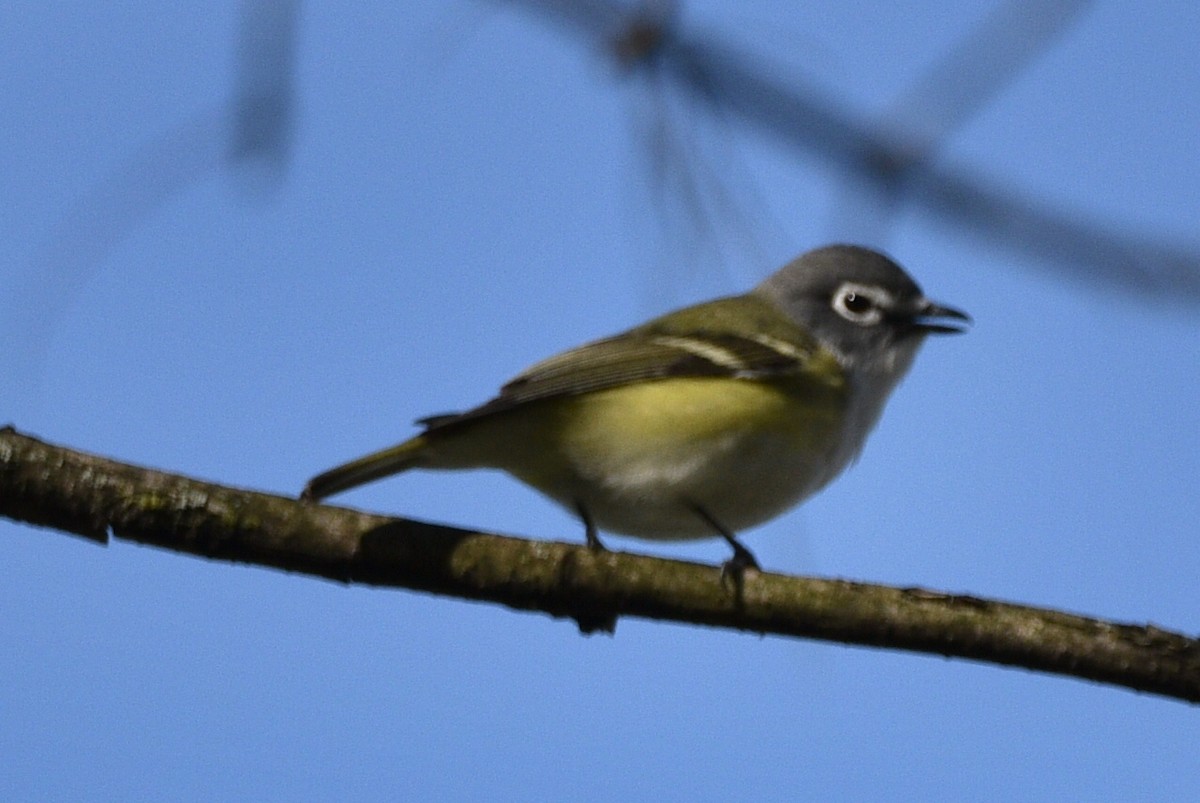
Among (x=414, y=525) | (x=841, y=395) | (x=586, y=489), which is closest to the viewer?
(x=414, y=525)

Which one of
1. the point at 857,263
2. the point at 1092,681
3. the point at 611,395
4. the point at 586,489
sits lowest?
the point at 1092,681

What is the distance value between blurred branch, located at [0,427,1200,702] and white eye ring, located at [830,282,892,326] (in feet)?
9.75

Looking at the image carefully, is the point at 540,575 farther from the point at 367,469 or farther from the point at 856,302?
the point at 856,302

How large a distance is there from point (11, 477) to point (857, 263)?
182 inches

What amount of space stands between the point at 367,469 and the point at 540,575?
1278 millimetres

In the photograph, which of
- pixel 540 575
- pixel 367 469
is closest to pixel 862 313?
pixel 367 469

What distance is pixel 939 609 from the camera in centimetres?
360

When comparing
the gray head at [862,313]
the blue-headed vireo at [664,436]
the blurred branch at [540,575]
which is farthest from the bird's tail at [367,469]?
the gray head at [862,313]

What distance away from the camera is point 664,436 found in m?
5.05

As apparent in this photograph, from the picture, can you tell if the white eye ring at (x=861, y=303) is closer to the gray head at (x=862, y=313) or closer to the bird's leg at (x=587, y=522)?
the gray head at (x=862, y=313)

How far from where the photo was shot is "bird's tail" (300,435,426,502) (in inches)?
181

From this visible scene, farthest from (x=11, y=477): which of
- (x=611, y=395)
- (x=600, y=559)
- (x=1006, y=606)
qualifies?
(x=1006, y=606)

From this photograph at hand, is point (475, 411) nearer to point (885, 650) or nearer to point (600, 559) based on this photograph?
point (600, 559)

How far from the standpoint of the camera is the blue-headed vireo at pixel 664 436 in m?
5.02
